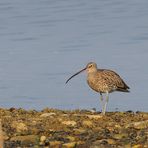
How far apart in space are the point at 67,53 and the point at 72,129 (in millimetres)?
9205

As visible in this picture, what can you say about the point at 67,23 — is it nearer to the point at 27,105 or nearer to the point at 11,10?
the point at 11,10

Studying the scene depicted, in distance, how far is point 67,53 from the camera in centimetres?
2136

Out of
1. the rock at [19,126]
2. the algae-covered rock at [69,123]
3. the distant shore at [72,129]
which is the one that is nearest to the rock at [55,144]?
the distant shore at [72,129]

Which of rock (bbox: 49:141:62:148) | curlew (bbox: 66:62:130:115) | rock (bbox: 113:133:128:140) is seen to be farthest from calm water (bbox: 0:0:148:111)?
rock (bbox: 49:141:62:148)

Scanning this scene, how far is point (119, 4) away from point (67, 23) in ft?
21.9

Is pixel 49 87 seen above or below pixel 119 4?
below

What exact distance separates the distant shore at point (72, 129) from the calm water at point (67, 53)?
3773 millimetres

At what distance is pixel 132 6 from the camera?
31.7 metres

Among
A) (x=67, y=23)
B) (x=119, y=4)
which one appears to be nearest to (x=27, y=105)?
(x=67, y=23)

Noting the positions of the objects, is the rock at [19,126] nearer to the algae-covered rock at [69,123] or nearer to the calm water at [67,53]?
the algae-covered rock at [69,123]

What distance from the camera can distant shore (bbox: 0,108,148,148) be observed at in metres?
11.3

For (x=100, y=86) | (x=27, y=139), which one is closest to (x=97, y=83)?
(x=100, y=86)

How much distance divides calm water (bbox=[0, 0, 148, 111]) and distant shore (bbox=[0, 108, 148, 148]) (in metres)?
3.77

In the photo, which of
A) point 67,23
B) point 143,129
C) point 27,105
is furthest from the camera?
point 67,23
